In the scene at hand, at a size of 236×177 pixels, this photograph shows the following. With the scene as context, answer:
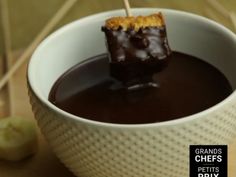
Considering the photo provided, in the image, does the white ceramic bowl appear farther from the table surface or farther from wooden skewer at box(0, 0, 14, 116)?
wooden skewer at box(0, 0, 14, 116)

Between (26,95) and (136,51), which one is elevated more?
(136,51)

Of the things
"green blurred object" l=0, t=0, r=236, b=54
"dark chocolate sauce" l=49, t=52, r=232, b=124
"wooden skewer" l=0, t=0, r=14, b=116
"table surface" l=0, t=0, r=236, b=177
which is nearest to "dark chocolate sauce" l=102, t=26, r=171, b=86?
"dark chocolate sauce" l=49, t=52, r=232, b=124

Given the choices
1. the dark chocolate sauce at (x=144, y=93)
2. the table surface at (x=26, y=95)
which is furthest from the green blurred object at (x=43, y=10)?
the dark chocolate sauce at (x=144, y=93)

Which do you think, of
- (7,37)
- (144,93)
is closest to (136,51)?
(144,93)

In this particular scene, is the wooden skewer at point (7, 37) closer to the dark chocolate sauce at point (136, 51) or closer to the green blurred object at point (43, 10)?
the green blurred object at point (43, 10)

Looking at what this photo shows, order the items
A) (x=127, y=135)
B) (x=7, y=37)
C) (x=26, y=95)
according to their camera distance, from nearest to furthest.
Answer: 1. (x=127, y=135)
2. (x=26, y=95)
3. (x=7, y=37)

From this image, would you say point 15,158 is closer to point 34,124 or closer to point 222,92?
point 34,124

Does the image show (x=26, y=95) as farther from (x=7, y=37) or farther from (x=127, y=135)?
(x=127, y=135)
